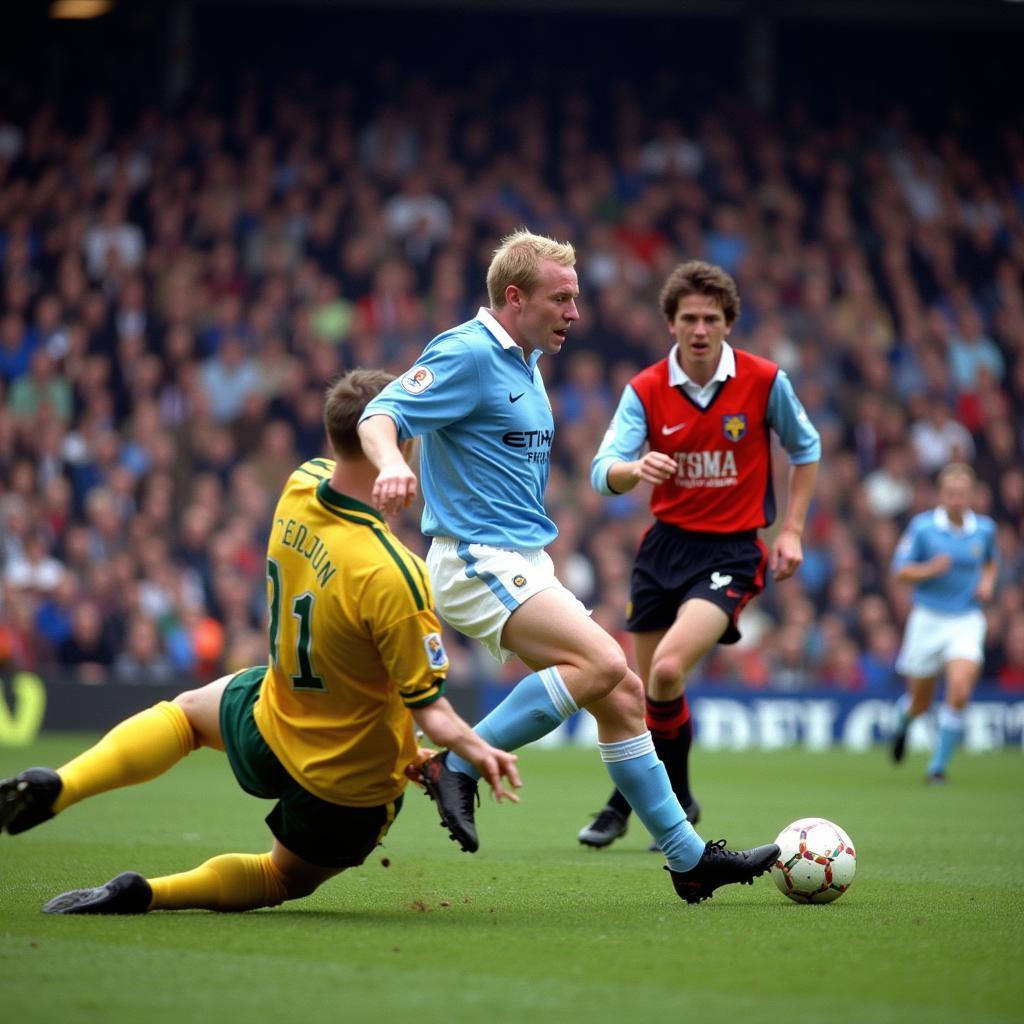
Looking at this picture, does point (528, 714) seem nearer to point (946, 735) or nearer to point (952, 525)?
point (946, 735)

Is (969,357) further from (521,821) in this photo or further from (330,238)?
(521,821)

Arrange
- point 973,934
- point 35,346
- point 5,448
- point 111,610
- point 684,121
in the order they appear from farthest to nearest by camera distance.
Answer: point 684,121
point 35,346
point 5,448
point 111,610
point 973,934

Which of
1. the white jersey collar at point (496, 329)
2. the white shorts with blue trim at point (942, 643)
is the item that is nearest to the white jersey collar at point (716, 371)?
the white jersey collar at point (496, 329)

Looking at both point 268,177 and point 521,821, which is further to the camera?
point 268,177

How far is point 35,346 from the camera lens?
1944cm

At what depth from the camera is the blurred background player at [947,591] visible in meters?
13.3

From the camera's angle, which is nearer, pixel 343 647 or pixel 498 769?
pixel 498 769

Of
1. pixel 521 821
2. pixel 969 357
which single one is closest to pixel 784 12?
pixel 969 357

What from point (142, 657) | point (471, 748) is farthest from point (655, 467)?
point (142, 657)

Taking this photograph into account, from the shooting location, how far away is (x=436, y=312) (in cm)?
2047

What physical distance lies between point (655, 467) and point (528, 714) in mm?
1327

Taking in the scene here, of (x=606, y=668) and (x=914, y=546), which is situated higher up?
(x=914, y=546)

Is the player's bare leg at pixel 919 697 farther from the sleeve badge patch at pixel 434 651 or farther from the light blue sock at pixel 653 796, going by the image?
the sleeve badge patch at pixel 434 651

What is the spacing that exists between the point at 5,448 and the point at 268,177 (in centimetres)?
578
